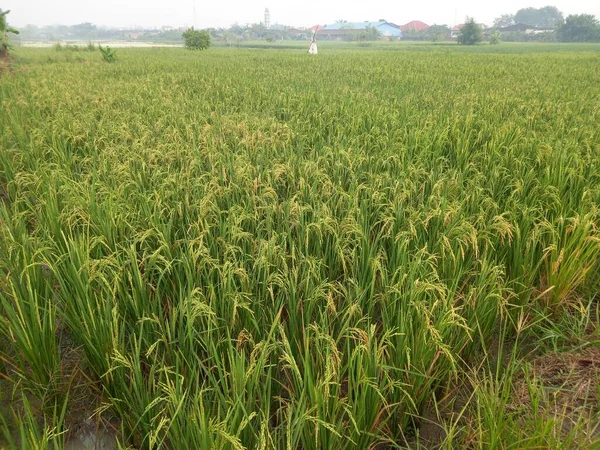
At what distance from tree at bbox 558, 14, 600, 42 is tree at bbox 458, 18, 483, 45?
1753cm

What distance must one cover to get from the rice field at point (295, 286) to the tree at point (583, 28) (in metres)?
68.7

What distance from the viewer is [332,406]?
1613 mm

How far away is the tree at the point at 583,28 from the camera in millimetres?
56219

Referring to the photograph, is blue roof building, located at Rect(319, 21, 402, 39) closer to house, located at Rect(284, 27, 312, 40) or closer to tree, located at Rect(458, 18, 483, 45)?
house, located at Rect(284, 27, 312, 40)

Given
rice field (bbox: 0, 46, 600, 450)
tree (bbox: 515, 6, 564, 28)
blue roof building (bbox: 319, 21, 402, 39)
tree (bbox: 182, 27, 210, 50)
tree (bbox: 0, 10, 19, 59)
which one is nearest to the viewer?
rice field (bbox: 0, 46, 600, 450)

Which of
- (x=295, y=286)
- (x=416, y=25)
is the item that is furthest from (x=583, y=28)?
(x=295, y=286)

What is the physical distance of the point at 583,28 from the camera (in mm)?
56688

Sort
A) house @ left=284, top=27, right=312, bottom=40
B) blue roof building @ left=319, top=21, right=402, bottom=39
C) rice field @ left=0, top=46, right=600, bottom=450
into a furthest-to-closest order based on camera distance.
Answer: house @ left=284, top=27, right=312, bottom=40 < blue roof building @ left=319, top=21, right=402, bottom=39 < rice field @ left=0, top=46, right=600, bottom=450

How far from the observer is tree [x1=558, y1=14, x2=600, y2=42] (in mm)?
56219

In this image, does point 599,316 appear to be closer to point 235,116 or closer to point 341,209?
point 341,209

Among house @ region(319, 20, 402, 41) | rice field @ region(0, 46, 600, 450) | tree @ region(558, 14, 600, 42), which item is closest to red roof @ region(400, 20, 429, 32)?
house @ region(319, 20, 402, 41)

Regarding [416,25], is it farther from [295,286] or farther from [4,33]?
[295,286]

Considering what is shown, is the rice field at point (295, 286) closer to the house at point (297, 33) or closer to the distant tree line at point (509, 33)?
the distant tree line at point (509, 33)

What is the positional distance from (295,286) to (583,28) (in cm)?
7437
